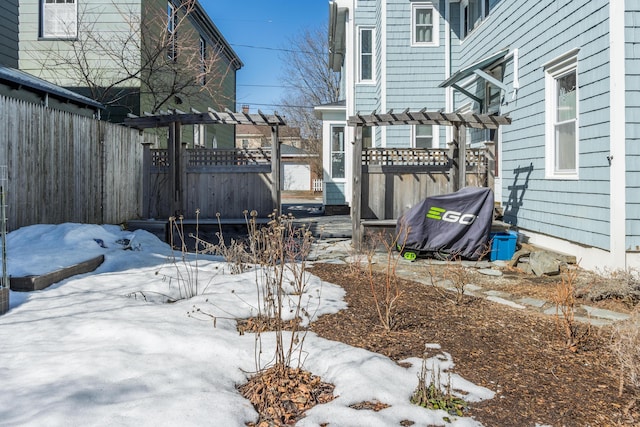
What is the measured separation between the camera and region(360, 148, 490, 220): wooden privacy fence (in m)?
9.22

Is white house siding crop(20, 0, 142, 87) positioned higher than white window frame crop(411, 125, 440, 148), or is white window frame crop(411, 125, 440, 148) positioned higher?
white house siding crop(20, 0, 142, 87)

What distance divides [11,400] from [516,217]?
8046 millimetres

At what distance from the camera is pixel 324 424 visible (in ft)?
8.19

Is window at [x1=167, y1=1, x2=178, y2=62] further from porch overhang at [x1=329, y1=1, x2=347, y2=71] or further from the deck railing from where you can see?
the deck railing

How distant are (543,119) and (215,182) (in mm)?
5958

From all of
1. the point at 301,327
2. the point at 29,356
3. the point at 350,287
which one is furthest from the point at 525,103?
the point at 29,356

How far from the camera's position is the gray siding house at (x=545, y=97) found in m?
5.79

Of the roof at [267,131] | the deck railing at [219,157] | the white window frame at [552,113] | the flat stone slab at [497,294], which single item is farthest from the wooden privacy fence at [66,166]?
the roof at [267,131]

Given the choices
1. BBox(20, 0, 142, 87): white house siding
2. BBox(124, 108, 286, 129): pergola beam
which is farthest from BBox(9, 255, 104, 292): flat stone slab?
BBox(20, 0, 142, 87): white house siding

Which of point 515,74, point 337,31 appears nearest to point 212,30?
point 337,31

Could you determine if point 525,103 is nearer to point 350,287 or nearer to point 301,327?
point 350,287

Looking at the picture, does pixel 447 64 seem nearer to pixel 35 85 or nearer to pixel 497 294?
pixel 497 294

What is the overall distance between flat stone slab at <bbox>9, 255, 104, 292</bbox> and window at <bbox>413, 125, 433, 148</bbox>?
888 centimetres

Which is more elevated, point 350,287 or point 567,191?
point 567,191
